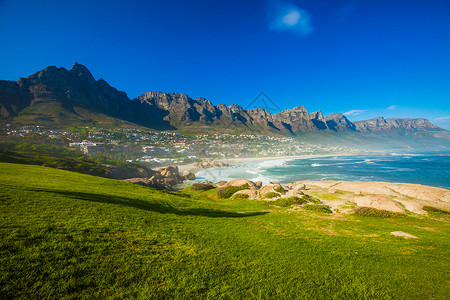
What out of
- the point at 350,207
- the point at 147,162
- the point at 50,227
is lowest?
the point at 147,162

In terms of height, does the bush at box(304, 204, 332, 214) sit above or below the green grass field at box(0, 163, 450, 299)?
below

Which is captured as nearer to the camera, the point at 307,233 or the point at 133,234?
the point at 133,234

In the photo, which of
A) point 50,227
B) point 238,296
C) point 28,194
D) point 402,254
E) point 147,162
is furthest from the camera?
point 147,162

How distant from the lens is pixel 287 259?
7.49 metres

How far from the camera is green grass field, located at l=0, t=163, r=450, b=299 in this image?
4969 mm

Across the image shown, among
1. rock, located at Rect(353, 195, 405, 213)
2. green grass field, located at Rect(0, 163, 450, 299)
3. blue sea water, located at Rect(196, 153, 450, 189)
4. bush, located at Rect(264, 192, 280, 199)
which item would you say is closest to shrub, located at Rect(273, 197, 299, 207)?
bush, located at Rect(264, 192, 280, 199)

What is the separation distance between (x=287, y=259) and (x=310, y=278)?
4.20 feet

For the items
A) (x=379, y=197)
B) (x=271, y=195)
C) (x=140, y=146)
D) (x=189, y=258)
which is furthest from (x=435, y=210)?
(x=140, y=146)

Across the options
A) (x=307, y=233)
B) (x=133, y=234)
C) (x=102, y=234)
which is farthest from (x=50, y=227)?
(x=307, y=233)

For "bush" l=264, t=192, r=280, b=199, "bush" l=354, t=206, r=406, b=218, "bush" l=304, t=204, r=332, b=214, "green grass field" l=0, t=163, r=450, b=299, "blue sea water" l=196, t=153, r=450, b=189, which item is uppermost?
"green grass field" l=0, t=163, r=450, b=299

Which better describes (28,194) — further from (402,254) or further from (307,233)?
(402,254)

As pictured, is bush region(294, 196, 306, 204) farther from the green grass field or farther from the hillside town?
the hillside town

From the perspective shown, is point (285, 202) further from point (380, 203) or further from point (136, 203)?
point (136, 203)

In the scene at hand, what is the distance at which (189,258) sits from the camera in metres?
6.92
